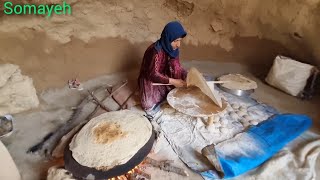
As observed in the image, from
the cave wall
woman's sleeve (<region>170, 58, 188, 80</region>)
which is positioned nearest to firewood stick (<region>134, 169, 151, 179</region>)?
woman's sleeve (<region>170, 58, 188, 80</region>)

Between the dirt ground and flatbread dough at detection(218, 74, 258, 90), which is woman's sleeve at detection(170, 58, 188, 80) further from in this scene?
the dirt ground

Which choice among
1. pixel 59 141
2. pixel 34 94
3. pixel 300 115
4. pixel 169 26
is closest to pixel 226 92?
pixel 300 115

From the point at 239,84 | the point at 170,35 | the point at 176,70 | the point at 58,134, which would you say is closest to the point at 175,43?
the point at 170,35

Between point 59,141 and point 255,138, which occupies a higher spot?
point 255,138

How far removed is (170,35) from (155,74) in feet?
1.49

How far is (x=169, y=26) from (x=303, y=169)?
6.00ft

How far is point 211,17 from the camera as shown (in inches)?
172

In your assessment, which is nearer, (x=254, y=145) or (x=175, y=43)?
(x=254, y=145)

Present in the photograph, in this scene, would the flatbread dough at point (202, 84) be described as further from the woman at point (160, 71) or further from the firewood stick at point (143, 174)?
the firewood stick at point (143, 174)

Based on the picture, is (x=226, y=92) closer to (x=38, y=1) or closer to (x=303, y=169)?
(x=303, y=169)

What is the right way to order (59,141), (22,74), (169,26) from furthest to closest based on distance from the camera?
(22,74) < (169,26) < (59,141)

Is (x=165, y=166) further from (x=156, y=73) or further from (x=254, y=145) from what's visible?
(x=156, y=73)

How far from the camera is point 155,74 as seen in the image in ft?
10.4

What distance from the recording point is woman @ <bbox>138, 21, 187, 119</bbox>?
10.2 ft
